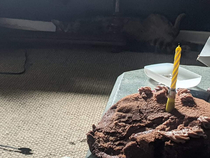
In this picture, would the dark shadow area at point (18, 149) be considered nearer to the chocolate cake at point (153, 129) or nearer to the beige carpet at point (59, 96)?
the beige carpet at point (59, 96)

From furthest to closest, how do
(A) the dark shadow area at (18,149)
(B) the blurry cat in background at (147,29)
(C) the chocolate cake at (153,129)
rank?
(B) the blurry cat in background at (147,29) < (A) the dark shadow area at (18,149) < (C) the chocolate cake at (153,129)

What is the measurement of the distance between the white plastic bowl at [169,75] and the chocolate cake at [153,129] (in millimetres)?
309

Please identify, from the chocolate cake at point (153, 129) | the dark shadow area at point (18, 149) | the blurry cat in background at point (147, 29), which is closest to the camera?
the chocolate cake at point (153, 129)

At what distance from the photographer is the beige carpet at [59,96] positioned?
106 cm

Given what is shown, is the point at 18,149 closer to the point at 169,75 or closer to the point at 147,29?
the point at 169,75

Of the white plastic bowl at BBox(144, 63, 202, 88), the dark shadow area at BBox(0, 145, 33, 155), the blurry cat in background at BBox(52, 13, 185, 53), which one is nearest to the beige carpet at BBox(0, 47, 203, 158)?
the dark shadow area at BBox(0, 145, 33, 155)

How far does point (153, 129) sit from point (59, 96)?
0.86m

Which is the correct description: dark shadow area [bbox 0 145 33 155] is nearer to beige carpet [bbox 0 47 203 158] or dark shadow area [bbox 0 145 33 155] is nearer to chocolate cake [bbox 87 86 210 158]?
beige carpet [bbox 0 47 203 158]

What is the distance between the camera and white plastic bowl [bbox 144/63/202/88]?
3.32ft

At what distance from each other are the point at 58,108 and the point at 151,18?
3.59ft

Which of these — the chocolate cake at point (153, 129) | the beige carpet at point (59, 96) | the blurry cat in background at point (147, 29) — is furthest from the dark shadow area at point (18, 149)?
the blurry cat in background at point (147, 29)

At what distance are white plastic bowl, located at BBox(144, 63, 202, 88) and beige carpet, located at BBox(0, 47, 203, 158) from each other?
334 mm

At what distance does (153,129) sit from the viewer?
2.06ft

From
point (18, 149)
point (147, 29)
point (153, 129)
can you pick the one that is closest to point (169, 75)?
point (153, 129)
